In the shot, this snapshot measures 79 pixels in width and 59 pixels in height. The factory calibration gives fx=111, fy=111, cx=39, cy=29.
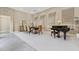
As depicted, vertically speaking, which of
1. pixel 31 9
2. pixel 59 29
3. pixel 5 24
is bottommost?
pixel 59 29

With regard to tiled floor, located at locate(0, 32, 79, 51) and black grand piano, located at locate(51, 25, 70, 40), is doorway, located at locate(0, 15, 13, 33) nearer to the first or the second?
tiled floor, located at locate(0, 32, 79, 51)

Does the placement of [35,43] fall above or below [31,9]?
below

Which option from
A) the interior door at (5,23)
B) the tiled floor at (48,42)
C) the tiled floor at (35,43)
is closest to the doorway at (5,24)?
the interior door at (5,23)

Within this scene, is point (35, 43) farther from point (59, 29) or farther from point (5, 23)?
point (5, 23)

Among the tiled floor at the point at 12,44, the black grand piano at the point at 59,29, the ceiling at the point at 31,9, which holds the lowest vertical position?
the tiled floor at the point at 12,44

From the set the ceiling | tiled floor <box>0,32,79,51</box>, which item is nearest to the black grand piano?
tiled floor <box>0,32,79,51</box>

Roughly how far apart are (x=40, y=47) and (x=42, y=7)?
3.92 feet

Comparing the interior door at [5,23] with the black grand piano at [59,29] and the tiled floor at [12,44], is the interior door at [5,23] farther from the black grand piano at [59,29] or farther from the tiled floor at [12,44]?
the black grand piano at [59,29]

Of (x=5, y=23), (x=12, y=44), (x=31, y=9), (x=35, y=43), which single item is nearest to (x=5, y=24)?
(x=5, y=23)

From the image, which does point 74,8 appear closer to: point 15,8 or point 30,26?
point 30,26

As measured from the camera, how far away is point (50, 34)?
11.3ft

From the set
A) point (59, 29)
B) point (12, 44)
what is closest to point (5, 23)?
point (12, 44)

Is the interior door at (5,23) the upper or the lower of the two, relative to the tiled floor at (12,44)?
upper
